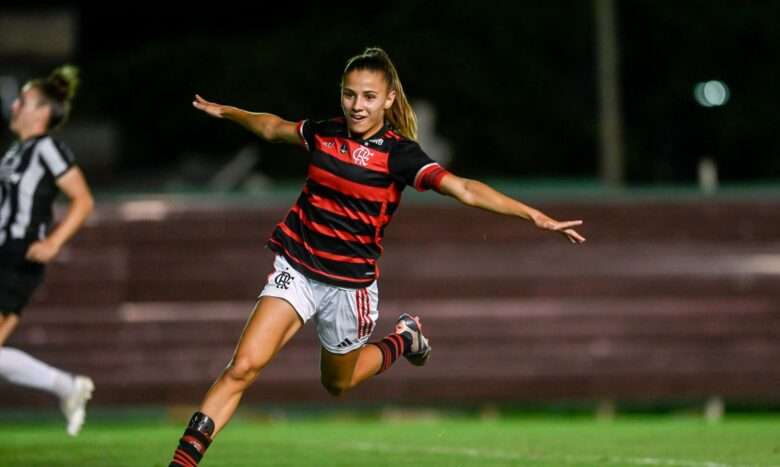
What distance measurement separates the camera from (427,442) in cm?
1112

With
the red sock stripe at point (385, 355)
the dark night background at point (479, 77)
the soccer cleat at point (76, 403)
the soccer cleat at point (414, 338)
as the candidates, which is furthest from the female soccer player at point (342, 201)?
the dark night background at point (479, 77)

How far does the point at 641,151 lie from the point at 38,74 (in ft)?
53.5

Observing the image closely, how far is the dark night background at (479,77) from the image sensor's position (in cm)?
3853

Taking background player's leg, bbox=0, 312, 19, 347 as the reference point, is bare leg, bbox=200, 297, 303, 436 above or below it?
below

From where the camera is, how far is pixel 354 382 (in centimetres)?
906

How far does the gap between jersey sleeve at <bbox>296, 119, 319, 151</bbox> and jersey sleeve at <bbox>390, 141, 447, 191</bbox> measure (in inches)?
17.7

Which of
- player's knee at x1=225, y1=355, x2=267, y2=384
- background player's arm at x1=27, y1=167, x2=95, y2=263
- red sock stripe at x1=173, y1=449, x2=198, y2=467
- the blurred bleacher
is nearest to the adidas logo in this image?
player's knee at x1=225, y1=355, x2=267, y2=384

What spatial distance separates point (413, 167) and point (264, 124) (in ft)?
2.96

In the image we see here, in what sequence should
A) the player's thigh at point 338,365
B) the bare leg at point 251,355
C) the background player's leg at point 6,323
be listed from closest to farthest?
the bare leg at point 251,355 < the player's thigh at point 338,365 < the background player's leg at point 6,323

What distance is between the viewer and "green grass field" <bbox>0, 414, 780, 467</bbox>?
9695 millimetres

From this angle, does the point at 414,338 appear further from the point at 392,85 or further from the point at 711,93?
the point at 711,93

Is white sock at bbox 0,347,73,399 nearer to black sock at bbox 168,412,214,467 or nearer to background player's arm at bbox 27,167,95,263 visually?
background player's arm at bbox 27,167,95,263

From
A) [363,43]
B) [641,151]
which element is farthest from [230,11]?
[641,151]

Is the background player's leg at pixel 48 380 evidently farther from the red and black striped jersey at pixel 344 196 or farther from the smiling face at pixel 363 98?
the smiling face at pixel 363 98
